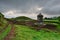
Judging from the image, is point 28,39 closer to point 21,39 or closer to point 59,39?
point 21,39

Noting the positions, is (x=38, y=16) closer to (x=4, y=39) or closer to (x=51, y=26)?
(x=51, y=26)

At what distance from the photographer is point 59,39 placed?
111 feet

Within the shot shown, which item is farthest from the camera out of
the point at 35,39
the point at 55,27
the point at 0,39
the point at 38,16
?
the point at 38,16

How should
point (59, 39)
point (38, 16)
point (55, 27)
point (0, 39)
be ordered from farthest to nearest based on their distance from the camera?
point (38, 16)
point (55, 27)
point (59, 39)
point (0, 39)

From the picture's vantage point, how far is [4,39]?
2747cm

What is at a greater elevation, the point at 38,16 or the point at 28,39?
the point at 38,16

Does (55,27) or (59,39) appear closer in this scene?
(59,39)

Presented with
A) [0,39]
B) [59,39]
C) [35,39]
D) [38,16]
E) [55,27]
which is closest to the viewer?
[0,39]

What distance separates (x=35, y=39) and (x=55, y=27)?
2532 centimetres

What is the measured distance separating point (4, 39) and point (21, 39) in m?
3.13

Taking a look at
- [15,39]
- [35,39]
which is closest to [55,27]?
[35,39]

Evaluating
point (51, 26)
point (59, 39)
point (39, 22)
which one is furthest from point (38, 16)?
point (59, 39)

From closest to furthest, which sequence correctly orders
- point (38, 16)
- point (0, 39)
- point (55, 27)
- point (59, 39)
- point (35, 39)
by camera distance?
point (0, 39), point (35, 39), point (59, 39), point (55, 27), point (38, 16)

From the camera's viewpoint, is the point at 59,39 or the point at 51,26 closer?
the point at 59,39
